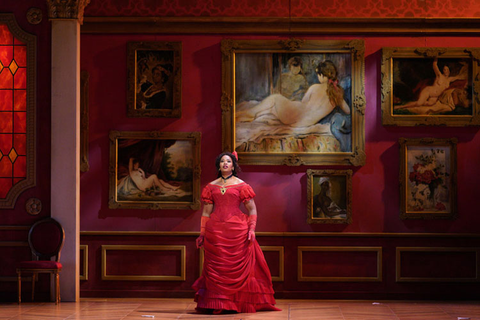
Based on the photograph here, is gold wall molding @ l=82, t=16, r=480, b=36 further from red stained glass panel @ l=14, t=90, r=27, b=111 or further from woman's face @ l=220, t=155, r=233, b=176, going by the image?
woman's face @ l=220, t=155, r=233, b=176

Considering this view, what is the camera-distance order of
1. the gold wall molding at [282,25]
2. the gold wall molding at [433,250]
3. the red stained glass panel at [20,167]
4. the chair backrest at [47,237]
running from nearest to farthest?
the chair backrest at [47,237] < the red stained glass panel at [20,167] < the gold wall molding at [433,250] < the gold wall molding at [282,25]

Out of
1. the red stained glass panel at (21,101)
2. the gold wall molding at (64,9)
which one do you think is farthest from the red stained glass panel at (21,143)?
the gold wall molding at (64,9)

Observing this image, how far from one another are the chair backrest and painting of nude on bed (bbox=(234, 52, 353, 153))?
2.27 m

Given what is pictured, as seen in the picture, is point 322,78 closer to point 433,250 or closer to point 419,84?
point 419,84

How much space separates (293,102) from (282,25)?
0.93 m

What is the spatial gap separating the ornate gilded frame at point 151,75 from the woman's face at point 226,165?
1.27 m

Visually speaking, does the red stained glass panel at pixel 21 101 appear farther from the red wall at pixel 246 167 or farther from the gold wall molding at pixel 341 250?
the gold wall molding at pixel 341 250

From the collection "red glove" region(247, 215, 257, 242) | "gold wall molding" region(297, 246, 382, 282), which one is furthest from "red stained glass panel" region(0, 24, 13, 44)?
"gold wall molding" region(297, 246, 382, 282)

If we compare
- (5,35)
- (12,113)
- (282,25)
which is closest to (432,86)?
(282,25)

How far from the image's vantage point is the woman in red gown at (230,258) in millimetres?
6938

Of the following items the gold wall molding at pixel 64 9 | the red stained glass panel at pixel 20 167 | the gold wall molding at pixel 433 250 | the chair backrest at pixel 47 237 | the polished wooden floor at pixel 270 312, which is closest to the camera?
the polished wooden floor at pixel 270 312

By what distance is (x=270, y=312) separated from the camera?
23.1ft

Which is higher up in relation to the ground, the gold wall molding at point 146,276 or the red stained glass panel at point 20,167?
the red stained glass panel at point 20,167

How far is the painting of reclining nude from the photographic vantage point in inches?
324
